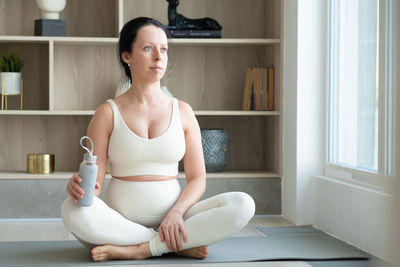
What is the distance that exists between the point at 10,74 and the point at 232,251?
72.7 inches

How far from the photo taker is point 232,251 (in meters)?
2.21

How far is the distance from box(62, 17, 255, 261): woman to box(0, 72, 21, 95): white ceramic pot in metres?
1.36

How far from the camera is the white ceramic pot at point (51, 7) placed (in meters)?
3.25

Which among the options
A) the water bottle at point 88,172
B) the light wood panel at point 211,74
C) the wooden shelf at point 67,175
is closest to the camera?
the water bottle at point 88,172

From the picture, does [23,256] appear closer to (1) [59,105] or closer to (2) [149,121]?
(2) [149,121]

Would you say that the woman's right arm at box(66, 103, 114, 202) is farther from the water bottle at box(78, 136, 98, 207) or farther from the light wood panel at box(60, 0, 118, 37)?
the light wood panel at box(60, 0, 118, 37)

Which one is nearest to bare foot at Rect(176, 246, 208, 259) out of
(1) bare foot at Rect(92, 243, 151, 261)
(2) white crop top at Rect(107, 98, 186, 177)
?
(1) bare foot at Rect(92, 243, 151, 261)

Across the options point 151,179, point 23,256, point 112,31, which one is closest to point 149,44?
point 151,179

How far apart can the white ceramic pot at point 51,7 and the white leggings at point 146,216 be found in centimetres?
154

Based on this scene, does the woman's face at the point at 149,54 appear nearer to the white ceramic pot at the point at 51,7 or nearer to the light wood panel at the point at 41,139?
the white ceramic pot at the point at 51,7

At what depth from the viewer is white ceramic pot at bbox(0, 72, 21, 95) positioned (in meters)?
3.29

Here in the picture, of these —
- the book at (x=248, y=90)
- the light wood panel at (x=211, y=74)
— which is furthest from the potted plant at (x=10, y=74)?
the book at (x=248, y=90)

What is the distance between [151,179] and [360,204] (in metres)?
0.92

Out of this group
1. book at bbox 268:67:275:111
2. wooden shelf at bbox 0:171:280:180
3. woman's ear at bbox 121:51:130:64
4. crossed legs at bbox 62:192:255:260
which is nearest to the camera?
crossed legs at bbox 62:192:255:260
